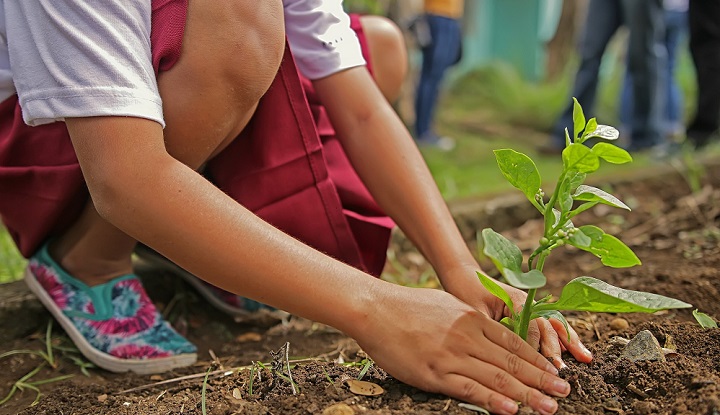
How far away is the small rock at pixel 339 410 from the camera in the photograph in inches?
42.1

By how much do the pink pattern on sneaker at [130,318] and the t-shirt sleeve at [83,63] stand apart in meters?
0.55

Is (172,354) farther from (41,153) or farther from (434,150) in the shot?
(434,150)

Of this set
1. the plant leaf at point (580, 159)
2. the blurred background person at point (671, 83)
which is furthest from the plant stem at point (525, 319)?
the blurred background person at point (671, 83)

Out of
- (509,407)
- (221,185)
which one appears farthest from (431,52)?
(509,407)

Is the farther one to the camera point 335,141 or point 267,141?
point 335,141

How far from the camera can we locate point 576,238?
1026 millimetres

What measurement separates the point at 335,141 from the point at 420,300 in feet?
2.30

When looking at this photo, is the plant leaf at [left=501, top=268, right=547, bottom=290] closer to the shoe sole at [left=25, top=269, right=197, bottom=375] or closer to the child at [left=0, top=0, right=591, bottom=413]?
the child at [left=0, top=0, right=591, bottom=413]

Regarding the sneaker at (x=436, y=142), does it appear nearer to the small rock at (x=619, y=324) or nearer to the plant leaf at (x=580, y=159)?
the small rock at (x=619, y=324)

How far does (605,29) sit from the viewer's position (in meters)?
4.17

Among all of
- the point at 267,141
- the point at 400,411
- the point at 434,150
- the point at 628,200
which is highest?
the point at 267,141

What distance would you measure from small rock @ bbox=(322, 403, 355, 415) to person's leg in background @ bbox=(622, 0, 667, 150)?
135 inches

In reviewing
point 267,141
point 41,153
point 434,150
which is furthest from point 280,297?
point 434,150

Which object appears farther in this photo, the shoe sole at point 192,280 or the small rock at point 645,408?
the shoe sole at point 192,280
